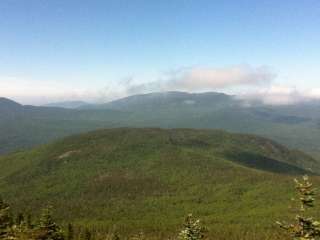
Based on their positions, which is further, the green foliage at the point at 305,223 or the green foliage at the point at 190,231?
the green foliage at the point at 190,231

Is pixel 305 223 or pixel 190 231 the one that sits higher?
pixel 305 223

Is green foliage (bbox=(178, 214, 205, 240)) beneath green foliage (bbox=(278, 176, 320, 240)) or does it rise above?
beneath

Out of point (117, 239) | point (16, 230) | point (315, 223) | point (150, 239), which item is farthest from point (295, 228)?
point (150, 239)

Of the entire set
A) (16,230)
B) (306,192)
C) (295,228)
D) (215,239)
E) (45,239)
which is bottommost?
(215,239)

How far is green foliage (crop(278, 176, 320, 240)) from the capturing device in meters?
21.0

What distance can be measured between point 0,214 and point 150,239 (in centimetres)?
16767

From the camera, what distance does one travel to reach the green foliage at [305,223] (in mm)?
21031

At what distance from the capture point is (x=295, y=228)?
831 inches

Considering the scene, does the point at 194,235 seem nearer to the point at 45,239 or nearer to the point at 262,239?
the point at 45,239

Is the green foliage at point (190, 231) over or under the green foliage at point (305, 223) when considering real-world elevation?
under

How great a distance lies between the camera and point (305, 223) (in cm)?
2130

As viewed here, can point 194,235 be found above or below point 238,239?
above

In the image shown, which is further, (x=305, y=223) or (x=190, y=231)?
(x=190, y=231)

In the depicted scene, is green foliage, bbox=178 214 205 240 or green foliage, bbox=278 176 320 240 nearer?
green foliage, bbox=278 176 320 240
